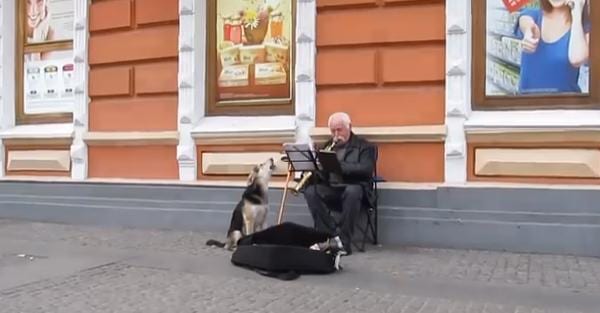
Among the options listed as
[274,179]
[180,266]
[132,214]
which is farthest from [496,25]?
[132,214]

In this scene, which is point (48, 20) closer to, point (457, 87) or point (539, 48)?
point (457, 87)

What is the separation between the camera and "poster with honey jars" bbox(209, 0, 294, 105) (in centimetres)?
979

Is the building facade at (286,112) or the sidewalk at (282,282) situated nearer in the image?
the sidewalk at (282,282)

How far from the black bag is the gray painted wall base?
180cm

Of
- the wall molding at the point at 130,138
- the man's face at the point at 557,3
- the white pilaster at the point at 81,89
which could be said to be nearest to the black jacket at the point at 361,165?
the man's face at the point at 557,3

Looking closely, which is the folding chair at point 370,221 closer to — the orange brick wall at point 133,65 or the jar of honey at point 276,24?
the jar of honey at point 276,24

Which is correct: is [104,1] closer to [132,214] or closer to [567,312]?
[132,214]

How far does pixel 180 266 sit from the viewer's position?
24.6 feet

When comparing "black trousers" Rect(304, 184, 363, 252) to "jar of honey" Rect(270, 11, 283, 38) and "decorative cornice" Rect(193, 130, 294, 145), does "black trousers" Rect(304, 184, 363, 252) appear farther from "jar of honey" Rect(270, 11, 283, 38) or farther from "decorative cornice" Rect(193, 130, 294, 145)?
"jar of honey" Rect(270, 11, 283, 38)

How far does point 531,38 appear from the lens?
27.9 ft

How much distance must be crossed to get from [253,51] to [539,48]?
380 centimetres

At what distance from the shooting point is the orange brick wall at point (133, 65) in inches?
409

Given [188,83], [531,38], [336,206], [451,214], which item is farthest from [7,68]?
[531,38]

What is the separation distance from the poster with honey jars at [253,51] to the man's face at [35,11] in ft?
11.7
